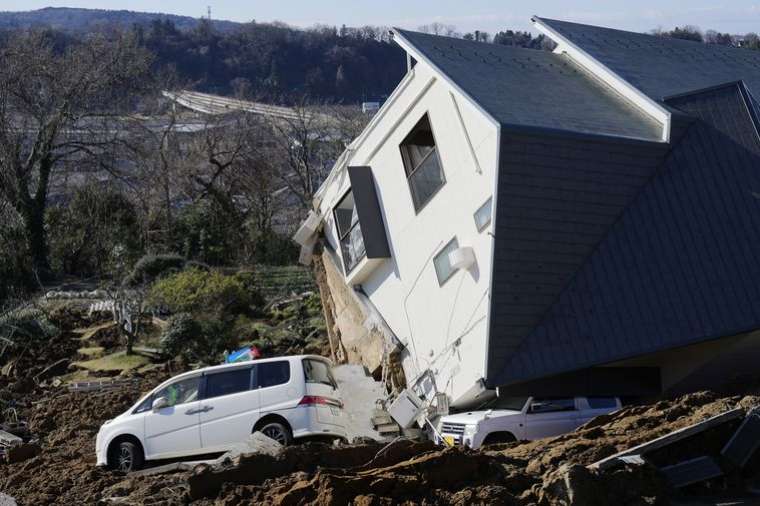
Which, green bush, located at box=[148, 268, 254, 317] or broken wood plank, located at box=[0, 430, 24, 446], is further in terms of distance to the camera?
green bush, located at box=[148, 268, 254, 317]

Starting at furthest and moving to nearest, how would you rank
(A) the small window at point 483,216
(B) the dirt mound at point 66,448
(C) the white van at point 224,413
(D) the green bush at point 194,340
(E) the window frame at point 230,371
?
(D) the green bush at point 194,340
(A) the small window at point 483,216
(E) the window frame at point 230,371
(C) the white van at point 224,413
(B) the dirt mound at point 66,448

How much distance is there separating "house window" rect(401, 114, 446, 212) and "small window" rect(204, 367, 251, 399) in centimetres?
508

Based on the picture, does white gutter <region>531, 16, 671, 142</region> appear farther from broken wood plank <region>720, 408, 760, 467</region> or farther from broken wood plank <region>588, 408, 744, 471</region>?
broken wood plank <region>720, 408, 760, 467</region>

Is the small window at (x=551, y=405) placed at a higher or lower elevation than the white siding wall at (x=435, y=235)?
lower

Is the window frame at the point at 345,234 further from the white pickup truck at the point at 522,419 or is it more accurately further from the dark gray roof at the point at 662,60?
the dark gray roof at the point at 662,60

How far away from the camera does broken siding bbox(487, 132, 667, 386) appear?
17219mm

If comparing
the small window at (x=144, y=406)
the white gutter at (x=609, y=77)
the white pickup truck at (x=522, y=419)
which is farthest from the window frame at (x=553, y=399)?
the small window at (x=144, y=406)

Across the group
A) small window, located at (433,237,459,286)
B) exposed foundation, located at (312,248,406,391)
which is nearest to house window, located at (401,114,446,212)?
small window, located at (433,237,459,286)

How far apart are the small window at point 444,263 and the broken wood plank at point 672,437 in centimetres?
719

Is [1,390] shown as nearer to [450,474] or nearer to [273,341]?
[273,341]

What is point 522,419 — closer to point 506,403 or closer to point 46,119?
point 506,403

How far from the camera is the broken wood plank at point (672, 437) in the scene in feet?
37.5

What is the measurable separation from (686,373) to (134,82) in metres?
34.8

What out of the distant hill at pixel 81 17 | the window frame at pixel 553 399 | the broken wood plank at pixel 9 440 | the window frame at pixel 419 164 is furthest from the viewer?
the distant hill at pixel 81 17
